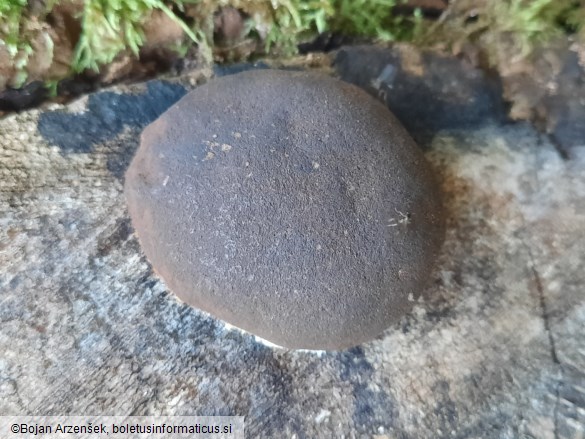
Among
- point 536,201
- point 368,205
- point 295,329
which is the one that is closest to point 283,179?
point 368,205

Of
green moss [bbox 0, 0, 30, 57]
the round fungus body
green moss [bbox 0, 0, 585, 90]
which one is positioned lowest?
the round fungus body

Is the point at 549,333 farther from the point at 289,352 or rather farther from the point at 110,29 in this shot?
the point at 110,29

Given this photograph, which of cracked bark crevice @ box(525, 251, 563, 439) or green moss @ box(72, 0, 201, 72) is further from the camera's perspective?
green moss @ box(72, 0, 201, 72)

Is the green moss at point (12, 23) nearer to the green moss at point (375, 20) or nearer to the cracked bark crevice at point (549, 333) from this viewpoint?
the green moss at point (375, 20)

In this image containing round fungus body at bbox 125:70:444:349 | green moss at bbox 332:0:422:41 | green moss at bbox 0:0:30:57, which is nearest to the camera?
round fungus body at bbox 125:70:444:349

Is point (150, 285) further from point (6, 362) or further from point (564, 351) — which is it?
point (564, 351)

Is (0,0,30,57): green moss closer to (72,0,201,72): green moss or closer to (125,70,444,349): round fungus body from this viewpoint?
(72,0,201,72): green moss

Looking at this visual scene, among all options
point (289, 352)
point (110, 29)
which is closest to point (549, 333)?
point (289, 352)

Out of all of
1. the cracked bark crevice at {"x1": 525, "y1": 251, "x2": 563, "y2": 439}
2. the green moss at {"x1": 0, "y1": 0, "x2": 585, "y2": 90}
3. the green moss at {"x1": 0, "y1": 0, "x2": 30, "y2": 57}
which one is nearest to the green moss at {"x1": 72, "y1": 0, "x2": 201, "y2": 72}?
the green moss at {"x1": 0, "y1": 0, "x2": 585, "y2": 90}

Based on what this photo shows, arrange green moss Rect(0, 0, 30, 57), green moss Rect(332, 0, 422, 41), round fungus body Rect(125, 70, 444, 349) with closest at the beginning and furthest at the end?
round fungus body Rect(125, 70, 444, 349), green moss Rect(0, 0, 30, 57), green moss Rect(332, 0, 422, 41)
